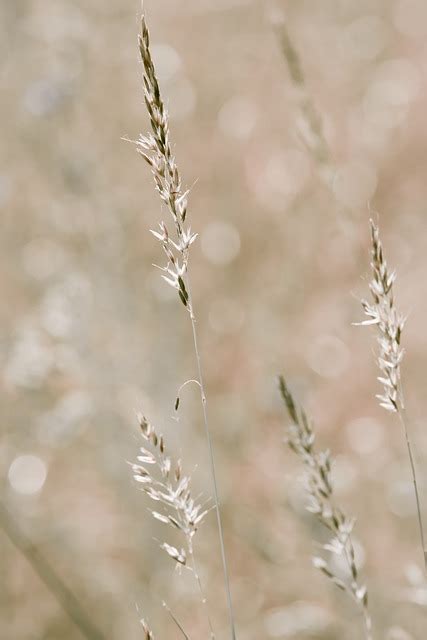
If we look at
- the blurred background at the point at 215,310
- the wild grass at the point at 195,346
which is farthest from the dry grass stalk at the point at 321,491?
the blurred background at the point at 215,310

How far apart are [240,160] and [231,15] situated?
54.5 inches

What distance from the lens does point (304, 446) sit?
104 centimetres

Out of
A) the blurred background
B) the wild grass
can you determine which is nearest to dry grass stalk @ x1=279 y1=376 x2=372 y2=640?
the wild grass

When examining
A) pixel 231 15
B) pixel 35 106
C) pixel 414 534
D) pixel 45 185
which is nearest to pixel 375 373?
pixel 414 534

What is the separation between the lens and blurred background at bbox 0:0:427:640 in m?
2.04

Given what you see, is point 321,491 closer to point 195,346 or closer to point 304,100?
point 195,346

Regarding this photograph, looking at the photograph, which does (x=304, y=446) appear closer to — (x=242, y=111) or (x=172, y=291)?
(x=172, y=291)

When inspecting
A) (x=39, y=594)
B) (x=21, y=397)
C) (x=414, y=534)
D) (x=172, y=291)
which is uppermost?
(x=172, y=291)

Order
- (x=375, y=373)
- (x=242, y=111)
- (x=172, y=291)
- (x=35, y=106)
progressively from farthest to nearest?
(x=242, y=111), (x=375, y=373), (x=172, y=291), (x=35, y=106)

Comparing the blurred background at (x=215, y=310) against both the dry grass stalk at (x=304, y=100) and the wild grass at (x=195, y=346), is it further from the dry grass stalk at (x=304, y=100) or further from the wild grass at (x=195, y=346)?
the wild grass at (x=195, y=346)

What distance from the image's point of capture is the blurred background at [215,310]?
2.04m

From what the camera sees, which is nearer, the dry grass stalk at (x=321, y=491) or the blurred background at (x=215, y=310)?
the dry grass stalk at (x=321, y=491)

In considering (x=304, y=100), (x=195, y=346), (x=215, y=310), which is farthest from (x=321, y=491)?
(x=215, y=310)

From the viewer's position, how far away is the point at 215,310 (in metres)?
3.12
